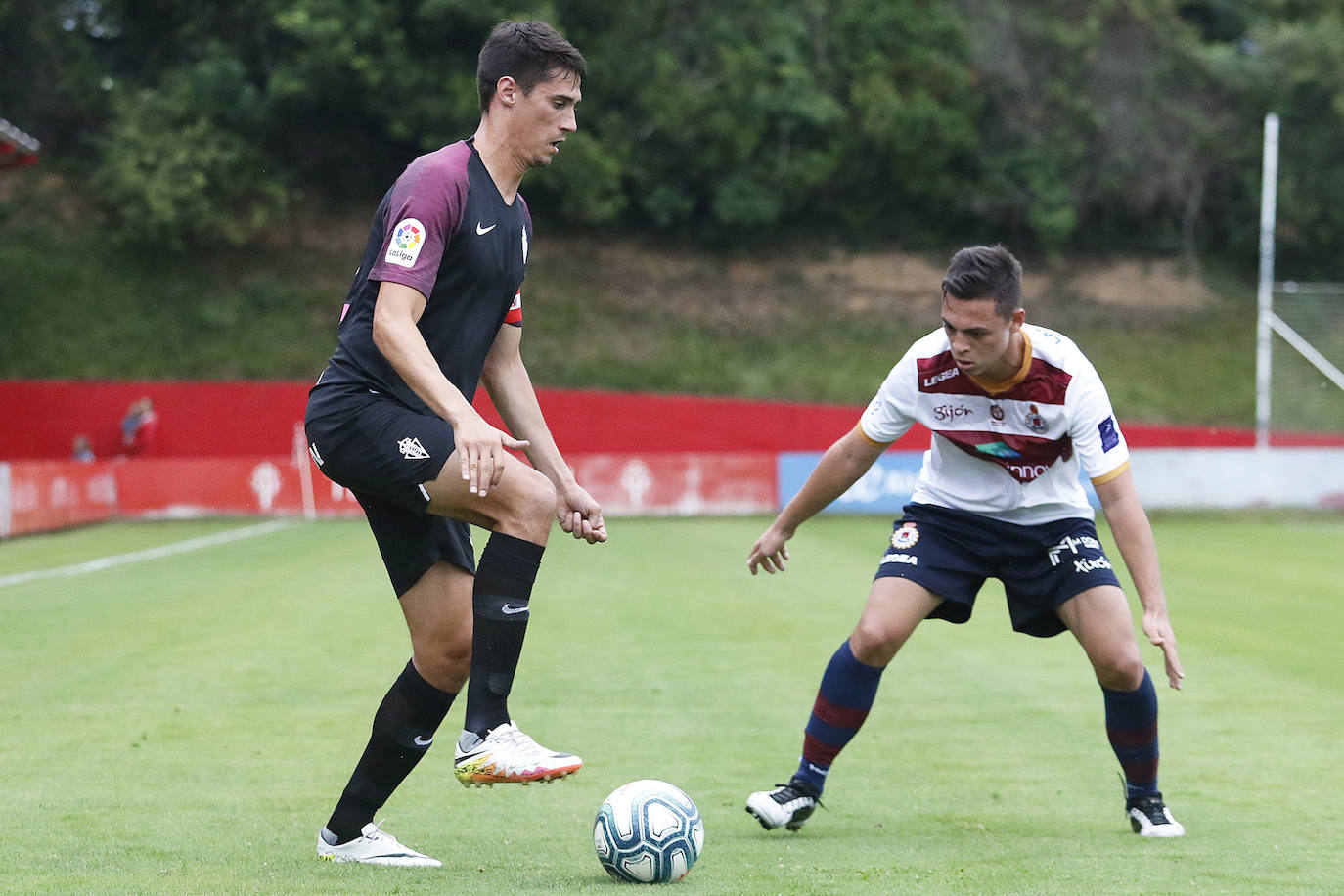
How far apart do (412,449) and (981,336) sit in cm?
192

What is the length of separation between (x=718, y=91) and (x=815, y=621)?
30.1 m

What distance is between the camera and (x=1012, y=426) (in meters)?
5.09

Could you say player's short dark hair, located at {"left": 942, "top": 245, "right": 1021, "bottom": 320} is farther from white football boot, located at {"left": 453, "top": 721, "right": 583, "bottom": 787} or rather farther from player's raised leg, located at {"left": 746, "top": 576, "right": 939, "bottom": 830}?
white football boot, located at {"left": 453, "top": 721, "right": 583, "bottom": 787}

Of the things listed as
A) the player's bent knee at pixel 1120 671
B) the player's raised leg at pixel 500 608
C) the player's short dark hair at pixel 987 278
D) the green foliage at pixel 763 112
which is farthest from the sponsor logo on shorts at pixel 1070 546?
the green foliage at pixel 763 112

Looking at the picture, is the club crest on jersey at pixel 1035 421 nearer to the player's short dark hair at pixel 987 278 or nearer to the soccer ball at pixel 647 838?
the player's short dark hair at pixel 987 278

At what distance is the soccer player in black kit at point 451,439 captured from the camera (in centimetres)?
394

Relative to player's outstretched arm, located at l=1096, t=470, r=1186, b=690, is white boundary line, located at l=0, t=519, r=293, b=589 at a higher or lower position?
lower

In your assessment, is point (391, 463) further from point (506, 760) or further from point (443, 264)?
point (506, 760)

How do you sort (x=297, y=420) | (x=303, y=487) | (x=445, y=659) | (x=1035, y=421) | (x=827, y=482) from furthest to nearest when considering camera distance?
1. (x=297, y=420)
2. (x=303, y=487)
3. (x=827, y=482)
4. (x=1035, y=421)
5. (x=445, y=659)

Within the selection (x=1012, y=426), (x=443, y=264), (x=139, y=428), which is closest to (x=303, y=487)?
(x=139, y=428)

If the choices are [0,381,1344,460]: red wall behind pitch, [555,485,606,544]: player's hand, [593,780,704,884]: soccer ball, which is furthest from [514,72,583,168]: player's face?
[0,381,1344,460]: red wall behind pitch

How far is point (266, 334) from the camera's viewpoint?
36.0 metres

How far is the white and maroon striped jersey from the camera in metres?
4.98

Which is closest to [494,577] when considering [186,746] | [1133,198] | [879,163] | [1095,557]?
[1095,557]
